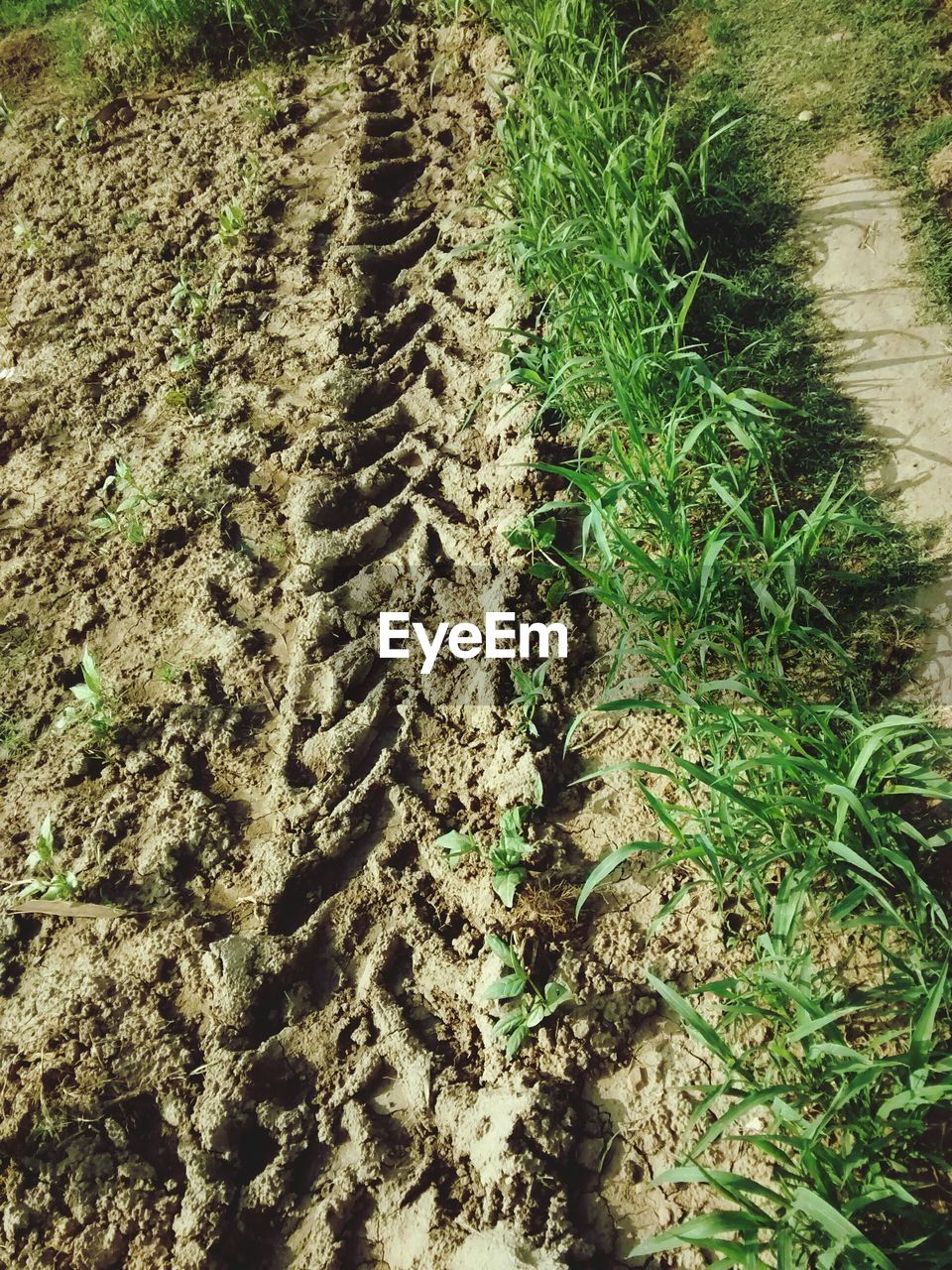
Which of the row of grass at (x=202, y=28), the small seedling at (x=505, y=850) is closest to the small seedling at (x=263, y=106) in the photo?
the row of grass at (x=202, y=28)

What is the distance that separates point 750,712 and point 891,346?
127 cm

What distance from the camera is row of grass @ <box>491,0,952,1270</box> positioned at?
154 centimetres

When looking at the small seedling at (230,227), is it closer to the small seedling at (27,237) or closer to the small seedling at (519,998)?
the small seedling at (27,237)

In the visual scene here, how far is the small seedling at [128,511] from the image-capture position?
2914 mm

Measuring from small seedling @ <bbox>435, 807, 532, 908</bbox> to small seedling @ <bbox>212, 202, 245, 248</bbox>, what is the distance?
99.8 inches

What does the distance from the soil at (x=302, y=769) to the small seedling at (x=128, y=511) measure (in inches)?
1.0

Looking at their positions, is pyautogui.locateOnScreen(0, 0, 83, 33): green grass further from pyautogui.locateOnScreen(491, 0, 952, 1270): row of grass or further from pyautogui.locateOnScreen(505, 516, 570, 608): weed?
pyautogui.locateOnScreen(505, 516, 570, 608): weed

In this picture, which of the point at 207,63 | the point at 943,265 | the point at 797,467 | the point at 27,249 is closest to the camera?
the point at 797,467

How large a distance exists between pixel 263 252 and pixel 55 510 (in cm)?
126

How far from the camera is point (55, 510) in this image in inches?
121

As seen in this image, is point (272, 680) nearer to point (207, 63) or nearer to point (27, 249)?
point (27, 249)

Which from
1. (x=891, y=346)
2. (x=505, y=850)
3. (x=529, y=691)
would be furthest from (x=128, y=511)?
(x=891, y=346)

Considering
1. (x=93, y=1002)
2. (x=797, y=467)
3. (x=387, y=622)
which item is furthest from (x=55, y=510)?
(x=797, y=467)

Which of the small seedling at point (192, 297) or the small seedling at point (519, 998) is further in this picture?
the small seedling at point (192, 297)
